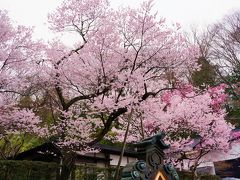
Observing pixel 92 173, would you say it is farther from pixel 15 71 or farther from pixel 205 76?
pixel 205 76

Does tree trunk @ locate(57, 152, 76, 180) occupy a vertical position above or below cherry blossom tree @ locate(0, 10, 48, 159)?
below

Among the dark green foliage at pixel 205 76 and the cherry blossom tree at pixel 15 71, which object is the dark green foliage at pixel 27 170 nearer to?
the cherry blossom tree at pixel 15 71

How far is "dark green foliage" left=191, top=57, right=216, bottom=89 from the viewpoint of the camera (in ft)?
90.5

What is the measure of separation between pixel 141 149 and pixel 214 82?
79.6 feet

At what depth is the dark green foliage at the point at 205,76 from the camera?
27594 millimetres

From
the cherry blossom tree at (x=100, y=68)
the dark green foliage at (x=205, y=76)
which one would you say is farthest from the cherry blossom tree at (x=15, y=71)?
the dark green foliage at (x=205, y=76)

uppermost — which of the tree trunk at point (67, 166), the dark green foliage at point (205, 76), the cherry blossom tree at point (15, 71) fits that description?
the dark green foliage at point (205, 76)

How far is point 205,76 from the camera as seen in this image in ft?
93.1

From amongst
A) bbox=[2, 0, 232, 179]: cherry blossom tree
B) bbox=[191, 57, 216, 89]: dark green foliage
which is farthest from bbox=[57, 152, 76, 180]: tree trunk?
bbox=[191, 57, 216, 89]: dark green foliage

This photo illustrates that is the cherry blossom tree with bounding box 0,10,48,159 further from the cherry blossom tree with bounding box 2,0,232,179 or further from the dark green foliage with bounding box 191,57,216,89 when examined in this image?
the dark green foliage with bounding box 191,57,216,89

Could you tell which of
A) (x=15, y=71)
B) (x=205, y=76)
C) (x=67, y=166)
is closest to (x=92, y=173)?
(x=67, y=166)

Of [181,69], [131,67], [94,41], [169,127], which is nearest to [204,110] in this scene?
[169,127]

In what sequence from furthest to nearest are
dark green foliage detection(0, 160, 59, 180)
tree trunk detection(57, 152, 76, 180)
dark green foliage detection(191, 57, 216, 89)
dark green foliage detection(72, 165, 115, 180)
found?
1. dark green foliage detection(191, 57, 216, 89)
2. dark green foliage detection(72, 165, 115, 180)
3. dark green foliage detection(0, 160, 59, 180)
4. tree trunk detection(57, 152, 76, 180)

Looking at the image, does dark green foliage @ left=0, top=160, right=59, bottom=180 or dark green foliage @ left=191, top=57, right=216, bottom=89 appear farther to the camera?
dark green foliage @ left=191, top=57, right=216, bottom=89
